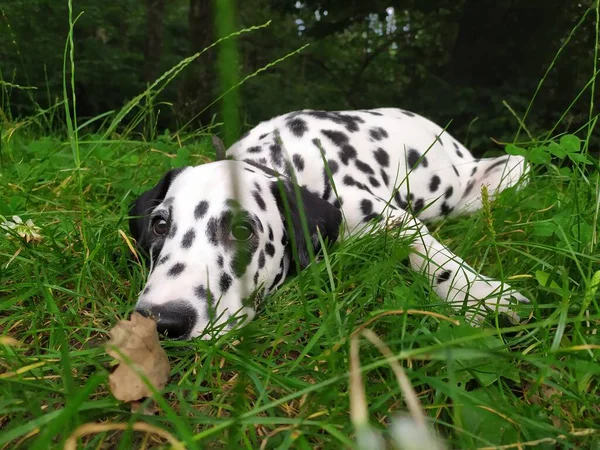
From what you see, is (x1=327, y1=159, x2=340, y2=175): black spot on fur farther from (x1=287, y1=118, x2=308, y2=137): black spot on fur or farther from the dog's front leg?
the dog's front leg

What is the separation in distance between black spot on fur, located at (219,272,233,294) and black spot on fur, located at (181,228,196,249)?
20 centimetres

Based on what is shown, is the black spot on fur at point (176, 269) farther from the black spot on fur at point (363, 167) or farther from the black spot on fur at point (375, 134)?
the black spot on fur at point (375, 134)

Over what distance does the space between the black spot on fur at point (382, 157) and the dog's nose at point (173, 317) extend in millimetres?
2243

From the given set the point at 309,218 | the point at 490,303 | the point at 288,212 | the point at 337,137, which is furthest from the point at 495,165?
the point at 288,212

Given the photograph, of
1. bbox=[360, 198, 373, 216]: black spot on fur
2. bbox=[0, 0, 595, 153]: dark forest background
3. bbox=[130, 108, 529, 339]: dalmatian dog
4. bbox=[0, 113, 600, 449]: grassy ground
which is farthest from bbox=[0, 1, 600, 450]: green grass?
bbox=[0, 0, 595, 153]: dark forest background

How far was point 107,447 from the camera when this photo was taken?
128cm

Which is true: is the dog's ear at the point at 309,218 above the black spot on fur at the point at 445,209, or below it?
above

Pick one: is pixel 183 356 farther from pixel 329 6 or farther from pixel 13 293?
pixel 329 6

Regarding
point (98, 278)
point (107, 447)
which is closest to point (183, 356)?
point (107, 447)

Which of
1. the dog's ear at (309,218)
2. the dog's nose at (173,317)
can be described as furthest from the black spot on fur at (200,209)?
the dog's nose at (173,317)

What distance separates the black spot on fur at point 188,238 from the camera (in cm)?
206

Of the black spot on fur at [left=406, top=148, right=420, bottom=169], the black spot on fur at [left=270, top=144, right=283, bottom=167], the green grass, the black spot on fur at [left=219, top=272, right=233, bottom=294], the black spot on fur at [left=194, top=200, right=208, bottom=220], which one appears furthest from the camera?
the black spot on fur at [left=406, top=148, right=420, bottom=169]

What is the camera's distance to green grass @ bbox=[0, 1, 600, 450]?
119cm

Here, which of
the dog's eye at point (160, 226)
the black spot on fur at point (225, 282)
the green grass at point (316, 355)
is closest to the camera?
the green grass at point (316, 355)
